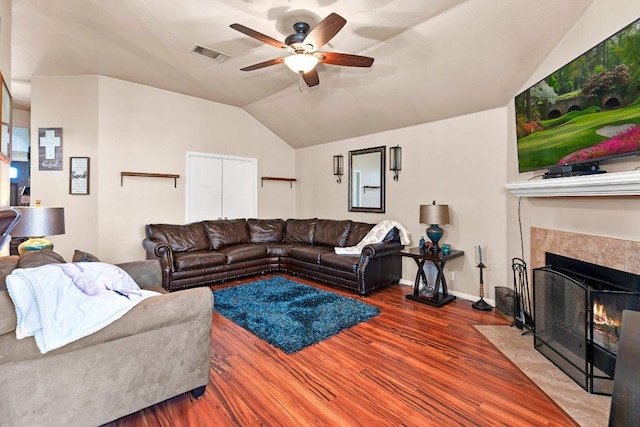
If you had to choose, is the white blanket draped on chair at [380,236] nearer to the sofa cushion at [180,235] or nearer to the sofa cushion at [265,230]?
the sofa cushion at [265,230]

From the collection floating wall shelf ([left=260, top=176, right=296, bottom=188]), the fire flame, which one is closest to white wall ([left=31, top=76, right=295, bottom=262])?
floating wall shelf ([left=260, top=176, right=296, bottom=188])

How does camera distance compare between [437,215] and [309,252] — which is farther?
[309,252]

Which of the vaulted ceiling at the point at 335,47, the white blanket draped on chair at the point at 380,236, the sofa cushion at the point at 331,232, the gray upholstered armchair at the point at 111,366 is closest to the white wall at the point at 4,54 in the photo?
the vaulted ceiling at the point at 335,47

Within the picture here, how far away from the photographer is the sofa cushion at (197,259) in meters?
4.20

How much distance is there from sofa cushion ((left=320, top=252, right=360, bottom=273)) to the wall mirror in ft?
3.78

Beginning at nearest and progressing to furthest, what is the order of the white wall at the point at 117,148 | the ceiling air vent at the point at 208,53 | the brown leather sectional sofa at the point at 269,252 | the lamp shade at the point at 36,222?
1. the lamp shade at the point at 36,222
2. the ceiling air vent at the point at 208,53
3. the brown leather sectional sofa at the point at 269,252
4. the white wall at the point at 117,148

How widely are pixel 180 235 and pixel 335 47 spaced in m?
3.46

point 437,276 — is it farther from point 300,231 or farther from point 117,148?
point 117,148

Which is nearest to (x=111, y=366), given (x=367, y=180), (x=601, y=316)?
(x=601, y=316)

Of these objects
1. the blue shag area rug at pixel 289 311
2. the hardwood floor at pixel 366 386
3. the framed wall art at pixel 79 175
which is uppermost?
the framed wall art at pixel 79 175

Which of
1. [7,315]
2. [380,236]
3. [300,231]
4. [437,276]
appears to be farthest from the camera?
[300,231]

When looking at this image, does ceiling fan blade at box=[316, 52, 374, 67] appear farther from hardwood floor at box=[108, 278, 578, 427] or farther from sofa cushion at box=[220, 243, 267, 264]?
Result: sofa cushion at box=[220, 243, 267, 264]

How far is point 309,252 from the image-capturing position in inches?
187

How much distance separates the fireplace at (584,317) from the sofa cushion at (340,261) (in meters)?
2.02
